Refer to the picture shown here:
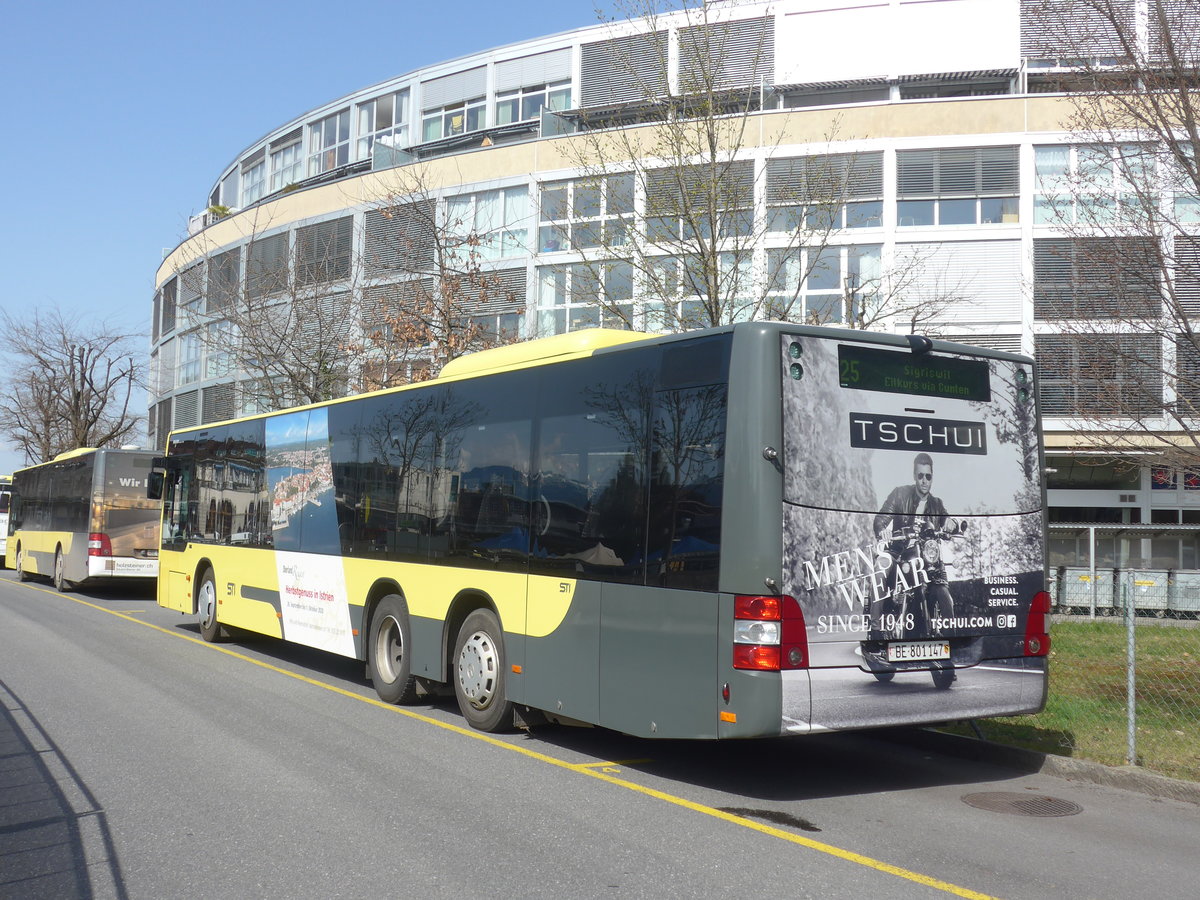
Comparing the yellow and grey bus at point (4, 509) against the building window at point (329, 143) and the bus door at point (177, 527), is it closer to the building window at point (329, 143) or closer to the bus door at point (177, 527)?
the building window at point (329, 143)

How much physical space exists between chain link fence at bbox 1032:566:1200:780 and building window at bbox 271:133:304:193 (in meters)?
36.2

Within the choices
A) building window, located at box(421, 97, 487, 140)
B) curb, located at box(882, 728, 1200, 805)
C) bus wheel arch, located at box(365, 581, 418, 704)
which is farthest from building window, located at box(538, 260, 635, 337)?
building window, located at box(421, 97, 487, 140)

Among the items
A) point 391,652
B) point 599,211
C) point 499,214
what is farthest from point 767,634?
point 499,214

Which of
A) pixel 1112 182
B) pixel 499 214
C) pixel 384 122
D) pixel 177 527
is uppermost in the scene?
pixel 384 122

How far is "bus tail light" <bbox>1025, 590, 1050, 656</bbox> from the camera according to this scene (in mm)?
8227

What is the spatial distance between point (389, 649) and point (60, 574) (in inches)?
751

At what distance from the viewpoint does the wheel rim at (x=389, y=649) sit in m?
11.4

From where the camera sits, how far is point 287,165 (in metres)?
50.0

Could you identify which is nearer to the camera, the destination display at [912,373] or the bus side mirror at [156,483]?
the destination display at [912,373]

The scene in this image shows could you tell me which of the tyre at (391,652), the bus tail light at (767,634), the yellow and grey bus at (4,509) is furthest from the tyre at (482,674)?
the yellow and grey bus at (4,509)

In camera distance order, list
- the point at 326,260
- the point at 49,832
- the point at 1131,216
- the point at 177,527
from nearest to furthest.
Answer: the point at 49,832, the point at 1131,216, the point at 177,527, the point at 326,260

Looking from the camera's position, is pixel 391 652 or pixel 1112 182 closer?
pixel 1112 182

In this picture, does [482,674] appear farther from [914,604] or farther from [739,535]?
[914,604]

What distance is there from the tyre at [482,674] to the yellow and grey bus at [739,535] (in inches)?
1.0
